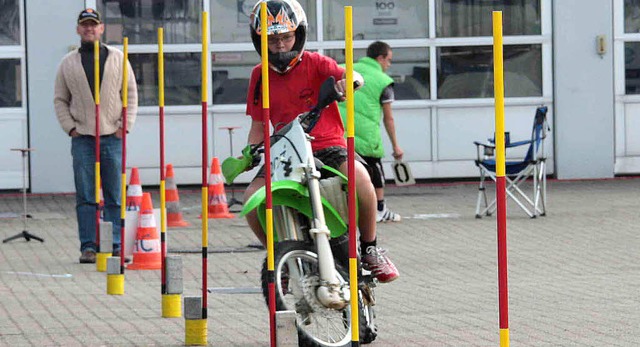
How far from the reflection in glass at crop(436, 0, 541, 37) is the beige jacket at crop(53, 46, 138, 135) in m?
8.58

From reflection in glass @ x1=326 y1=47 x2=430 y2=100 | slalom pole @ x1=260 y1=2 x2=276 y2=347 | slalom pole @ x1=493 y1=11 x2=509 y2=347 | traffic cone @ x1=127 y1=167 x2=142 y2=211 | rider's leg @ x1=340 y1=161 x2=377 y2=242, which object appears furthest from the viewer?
reflection in glass @ x1=326 y1=47 x2=430 y2=100

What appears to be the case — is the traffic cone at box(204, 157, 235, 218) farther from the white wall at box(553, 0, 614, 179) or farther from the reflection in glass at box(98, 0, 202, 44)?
the white wall at box(553, 0, 614, 179)

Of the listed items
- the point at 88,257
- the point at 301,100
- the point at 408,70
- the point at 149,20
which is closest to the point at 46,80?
the point at 149,20

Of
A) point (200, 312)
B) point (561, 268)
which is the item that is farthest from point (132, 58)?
point (200, 312)

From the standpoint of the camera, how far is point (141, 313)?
382 inches

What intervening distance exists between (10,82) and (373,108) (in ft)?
22.4

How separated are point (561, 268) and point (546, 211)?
16.1 ft

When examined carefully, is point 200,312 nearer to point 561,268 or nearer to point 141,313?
point 141,313

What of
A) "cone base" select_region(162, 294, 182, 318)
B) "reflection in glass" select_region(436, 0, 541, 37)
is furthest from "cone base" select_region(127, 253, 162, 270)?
"reflection in glass" select_region(436, 0, 541, 37)

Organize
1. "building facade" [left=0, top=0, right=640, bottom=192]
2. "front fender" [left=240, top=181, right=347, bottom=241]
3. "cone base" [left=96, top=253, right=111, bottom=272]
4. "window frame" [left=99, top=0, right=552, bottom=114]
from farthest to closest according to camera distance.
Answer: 1. "window frame" [left=99, top=0, right=552, bottom=114]
2. "building facade" [left=0, top=0, right=640, bottom=192]
3. "cone base" [left=96, top=253, right=111, bottom=272]
4. "front fender" [left=240, top=181, right=347, bottom=241]

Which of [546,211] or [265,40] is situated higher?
[265,40]

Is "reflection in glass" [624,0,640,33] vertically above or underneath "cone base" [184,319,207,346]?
above

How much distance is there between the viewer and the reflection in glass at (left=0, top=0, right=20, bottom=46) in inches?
806

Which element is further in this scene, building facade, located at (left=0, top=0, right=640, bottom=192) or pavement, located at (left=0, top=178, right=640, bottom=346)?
building facade, located at (left=0, top=0, right=640, bottom=192)
